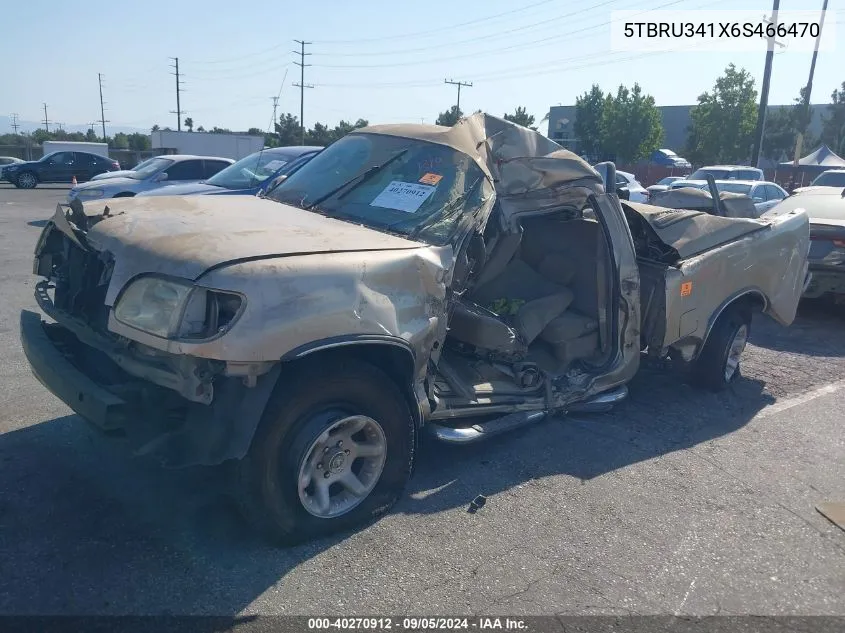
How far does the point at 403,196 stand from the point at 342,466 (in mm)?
1737

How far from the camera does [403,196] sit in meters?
4.46

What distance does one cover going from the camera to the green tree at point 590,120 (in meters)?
49.1

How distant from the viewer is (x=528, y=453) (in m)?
4.79

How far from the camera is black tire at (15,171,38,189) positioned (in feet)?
90.2

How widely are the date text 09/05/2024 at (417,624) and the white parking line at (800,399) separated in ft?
12.0

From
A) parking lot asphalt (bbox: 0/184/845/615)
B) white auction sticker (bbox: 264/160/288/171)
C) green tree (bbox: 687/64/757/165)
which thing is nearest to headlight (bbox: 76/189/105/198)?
white auction sticker (bbox: 264/160/288/171)

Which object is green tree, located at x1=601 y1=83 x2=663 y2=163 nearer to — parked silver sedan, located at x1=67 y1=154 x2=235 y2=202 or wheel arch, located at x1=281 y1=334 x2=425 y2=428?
parked silver sedan, located at x1=67 y1=154 x2=235 y2=202

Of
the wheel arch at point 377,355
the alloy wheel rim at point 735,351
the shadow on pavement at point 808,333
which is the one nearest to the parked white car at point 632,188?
the shadow on pavement at point 808,333

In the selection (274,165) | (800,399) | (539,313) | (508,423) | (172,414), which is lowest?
(800,399)

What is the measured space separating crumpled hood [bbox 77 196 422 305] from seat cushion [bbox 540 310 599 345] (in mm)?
1741

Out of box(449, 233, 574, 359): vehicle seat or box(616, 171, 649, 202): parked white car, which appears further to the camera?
box(616, 171, 649, 202): parked white car

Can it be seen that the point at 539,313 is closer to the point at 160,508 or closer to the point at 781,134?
the point at 160,508

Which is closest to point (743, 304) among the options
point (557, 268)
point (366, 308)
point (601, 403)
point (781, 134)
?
point (557, 268)

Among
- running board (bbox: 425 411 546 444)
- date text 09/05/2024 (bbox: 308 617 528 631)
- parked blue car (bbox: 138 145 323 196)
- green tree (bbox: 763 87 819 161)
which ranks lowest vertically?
date text 09/05/2024 (bbox: 308 617 528 631)
